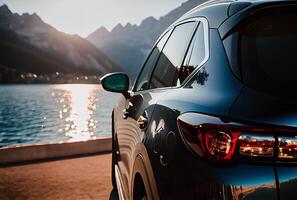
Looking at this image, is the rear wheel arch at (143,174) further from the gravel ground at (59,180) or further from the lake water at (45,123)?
the lake water at (45,123)

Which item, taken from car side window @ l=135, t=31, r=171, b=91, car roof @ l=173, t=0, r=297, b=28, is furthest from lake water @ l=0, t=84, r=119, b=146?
car roof @ l=173, t=0, r=297, b=28

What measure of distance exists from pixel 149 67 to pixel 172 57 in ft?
2.43

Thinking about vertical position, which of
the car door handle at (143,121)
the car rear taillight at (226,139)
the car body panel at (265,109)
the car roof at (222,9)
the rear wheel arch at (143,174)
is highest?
the car roof at (222,9)

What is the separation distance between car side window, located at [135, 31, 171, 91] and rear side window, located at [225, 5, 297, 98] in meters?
1.31

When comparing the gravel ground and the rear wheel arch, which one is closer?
the rear wheel arch

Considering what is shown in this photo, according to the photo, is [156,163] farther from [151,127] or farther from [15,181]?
[15,181]

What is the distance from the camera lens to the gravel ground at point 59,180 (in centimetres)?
564

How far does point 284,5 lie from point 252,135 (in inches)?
28.8

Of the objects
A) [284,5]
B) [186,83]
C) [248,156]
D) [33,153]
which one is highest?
[284,5]

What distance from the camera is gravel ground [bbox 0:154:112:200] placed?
564 centimetres

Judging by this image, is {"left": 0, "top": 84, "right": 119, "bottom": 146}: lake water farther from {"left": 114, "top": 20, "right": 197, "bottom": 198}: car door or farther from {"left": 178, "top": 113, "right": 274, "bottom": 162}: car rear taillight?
{"left": 178, "top": 113, "right": 274, "bottom": 162}: car rear taillight

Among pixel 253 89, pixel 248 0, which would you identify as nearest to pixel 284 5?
pixel 248 0

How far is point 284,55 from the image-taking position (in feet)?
5.98

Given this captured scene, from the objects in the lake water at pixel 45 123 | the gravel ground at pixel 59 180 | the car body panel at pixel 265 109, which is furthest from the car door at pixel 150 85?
the lake water at pixel 45 123
